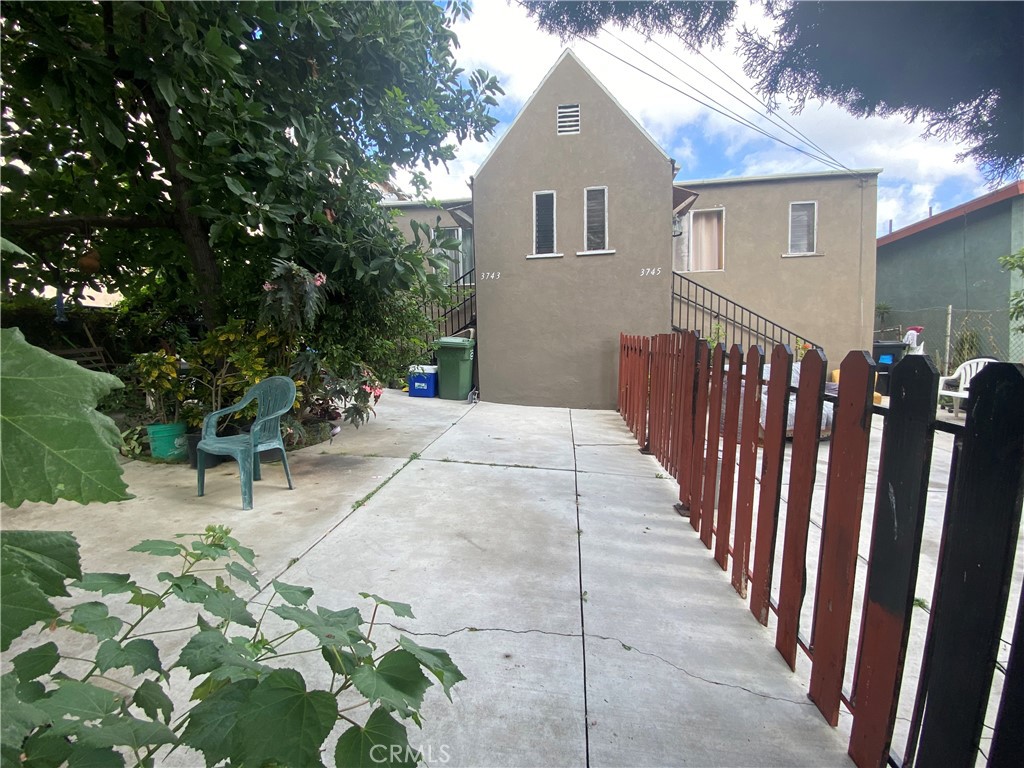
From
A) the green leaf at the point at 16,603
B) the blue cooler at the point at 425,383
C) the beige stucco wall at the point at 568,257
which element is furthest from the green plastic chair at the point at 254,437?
the beige stucco wall at the point at 568,257

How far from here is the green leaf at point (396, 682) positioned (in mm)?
739

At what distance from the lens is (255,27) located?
3.58m

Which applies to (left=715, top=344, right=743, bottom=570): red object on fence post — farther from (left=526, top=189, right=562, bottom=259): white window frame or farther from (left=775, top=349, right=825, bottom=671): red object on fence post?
(left=526, top=189, right=562, bottom=259): white window frame

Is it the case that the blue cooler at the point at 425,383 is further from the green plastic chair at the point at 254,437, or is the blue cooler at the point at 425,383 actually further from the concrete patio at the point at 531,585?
the green plastic chair at the point at 254,437

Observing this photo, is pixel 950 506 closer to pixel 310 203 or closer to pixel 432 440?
pixel 310 203

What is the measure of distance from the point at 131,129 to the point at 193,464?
282 cm

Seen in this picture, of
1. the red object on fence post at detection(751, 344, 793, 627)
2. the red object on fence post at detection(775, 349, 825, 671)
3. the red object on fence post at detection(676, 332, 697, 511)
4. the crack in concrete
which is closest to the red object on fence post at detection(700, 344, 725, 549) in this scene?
the red object on fence post at detection(676, 332, 697, 511)

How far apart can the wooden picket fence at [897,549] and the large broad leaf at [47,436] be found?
150 centimetres

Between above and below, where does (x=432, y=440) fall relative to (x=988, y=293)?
below

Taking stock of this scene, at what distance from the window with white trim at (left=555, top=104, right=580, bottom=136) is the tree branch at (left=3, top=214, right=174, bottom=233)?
6.38 meters

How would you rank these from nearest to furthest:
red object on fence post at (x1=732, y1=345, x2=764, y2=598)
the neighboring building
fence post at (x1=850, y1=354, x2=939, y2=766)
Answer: fence post at (x1=850, y1=354, x2=939, y2=766) → red object on fence post at (x1=732, y1=345, x2=764, y2=598) → the neighboring building

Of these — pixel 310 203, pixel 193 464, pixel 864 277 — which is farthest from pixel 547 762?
pixel 864 277

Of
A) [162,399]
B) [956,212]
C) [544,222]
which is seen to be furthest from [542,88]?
[956,212]

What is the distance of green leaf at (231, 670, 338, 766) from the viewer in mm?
688
